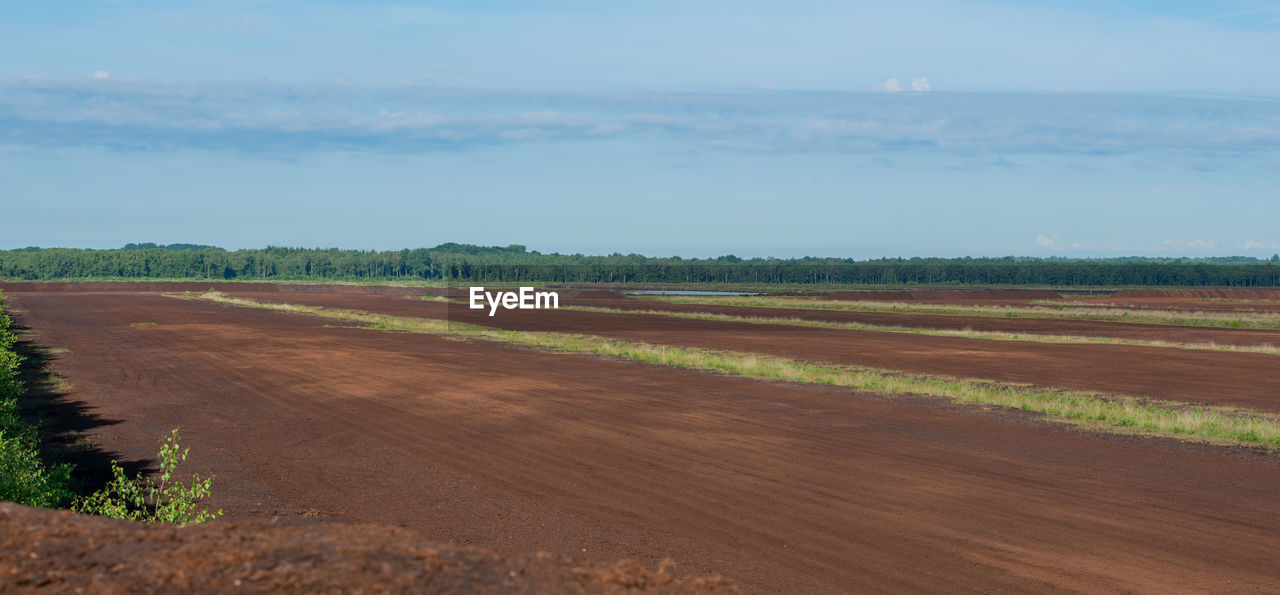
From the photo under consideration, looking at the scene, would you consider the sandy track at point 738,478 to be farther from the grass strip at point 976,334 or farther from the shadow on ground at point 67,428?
the grass strip at point 976,334

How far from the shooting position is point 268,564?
15.2ft

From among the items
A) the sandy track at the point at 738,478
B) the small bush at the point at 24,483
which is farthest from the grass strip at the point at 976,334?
Answer: the small bush at the point at 24,483

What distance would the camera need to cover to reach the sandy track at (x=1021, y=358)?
86.7 feet

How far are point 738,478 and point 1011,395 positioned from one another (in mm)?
12481

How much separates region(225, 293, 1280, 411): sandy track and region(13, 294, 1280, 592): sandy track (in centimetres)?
820

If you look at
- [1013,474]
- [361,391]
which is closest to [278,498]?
[1013,474]

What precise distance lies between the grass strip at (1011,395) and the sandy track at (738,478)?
152 cm

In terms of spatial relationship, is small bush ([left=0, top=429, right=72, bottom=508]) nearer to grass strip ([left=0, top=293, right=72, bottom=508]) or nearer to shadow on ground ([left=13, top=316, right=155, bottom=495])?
grass strip ([left=0, top=293, right=72, bottom=508])

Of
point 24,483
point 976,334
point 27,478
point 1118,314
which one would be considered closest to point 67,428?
point 27,478

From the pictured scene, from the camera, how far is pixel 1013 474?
45.6 feet

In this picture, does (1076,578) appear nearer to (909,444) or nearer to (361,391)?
(909,444)

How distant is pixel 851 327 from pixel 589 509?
4699 cm

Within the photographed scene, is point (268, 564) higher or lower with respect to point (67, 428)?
higher

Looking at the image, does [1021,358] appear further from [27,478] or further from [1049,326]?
[27,478]
